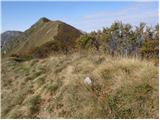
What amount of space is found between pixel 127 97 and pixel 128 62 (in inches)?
56.3

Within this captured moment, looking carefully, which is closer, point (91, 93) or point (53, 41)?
point (91, 93)

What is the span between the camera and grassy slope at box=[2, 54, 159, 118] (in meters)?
5.97

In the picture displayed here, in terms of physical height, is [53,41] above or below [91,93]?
below

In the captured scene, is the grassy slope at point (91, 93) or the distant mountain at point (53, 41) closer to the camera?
the grassy slope at point (91, 93)

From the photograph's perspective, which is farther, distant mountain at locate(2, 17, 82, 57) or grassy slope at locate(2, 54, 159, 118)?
distant mountain at locate(2, 17, 82, 57)

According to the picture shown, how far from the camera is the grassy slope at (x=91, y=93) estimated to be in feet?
19.6

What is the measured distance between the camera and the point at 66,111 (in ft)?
22.0

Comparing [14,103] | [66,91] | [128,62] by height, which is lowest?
[14,103]

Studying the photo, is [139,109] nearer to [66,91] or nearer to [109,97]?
[109,97]

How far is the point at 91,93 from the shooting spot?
6.64 meters

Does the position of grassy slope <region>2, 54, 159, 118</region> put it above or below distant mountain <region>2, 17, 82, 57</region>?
above

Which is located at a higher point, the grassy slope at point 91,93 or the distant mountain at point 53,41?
the grassy slope at point 91,93

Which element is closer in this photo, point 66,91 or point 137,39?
point 66,91

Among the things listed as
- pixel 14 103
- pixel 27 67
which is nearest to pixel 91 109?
pixel 14 103
